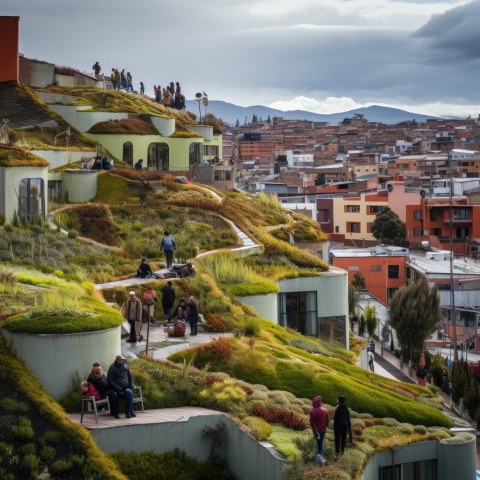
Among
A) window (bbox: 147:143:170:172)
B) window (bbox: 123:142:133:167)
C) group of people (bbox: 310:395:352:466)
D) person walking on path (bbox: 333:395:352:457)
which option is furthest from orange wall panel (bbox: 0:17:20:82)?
person walking on path (bbox: 333:395:352:457)

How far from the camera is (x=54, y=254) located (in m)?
23.4

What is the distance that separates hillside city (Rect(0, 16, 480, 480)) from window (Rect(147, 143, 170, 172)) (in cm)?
15

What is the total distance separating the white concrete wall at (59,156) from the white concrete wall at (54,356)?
25.5 meters

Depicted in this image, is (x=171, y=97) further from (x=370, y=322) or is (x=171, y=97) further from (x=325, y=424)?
(x=325, y=424)

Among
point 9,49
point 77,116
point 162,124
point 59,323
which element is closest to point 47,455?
point 59,323

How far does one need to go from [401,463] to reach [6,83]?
4097 cm

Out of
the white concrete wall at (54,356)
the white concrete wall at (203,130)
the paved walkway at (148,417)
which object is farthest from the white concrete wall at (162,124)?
the paved walkway at (148,417)

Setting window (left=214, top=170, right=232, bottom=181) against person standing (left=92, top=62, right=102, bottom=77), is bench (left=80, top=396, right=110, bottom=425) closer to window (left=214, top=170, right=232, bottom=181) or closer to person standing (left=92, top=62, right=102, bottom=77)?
window (left=214, top=170, right=232, bottom=181)

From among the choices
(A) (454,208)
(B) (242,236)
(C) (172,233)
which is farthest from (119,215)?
Answer: (A) (454,208)

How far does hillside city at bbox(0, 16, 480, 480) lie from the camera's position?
12797 millimetres

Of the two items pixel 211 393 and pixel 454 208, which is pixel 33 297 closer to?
pixel 211 393

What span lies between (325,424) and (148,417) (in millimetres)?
3508

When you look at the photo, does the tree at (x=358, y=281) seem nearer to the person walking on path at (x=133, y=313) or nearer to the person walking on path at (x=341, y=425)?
the person walking on path at (x=133, y=313)

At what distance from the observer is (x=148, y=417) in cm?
1345
